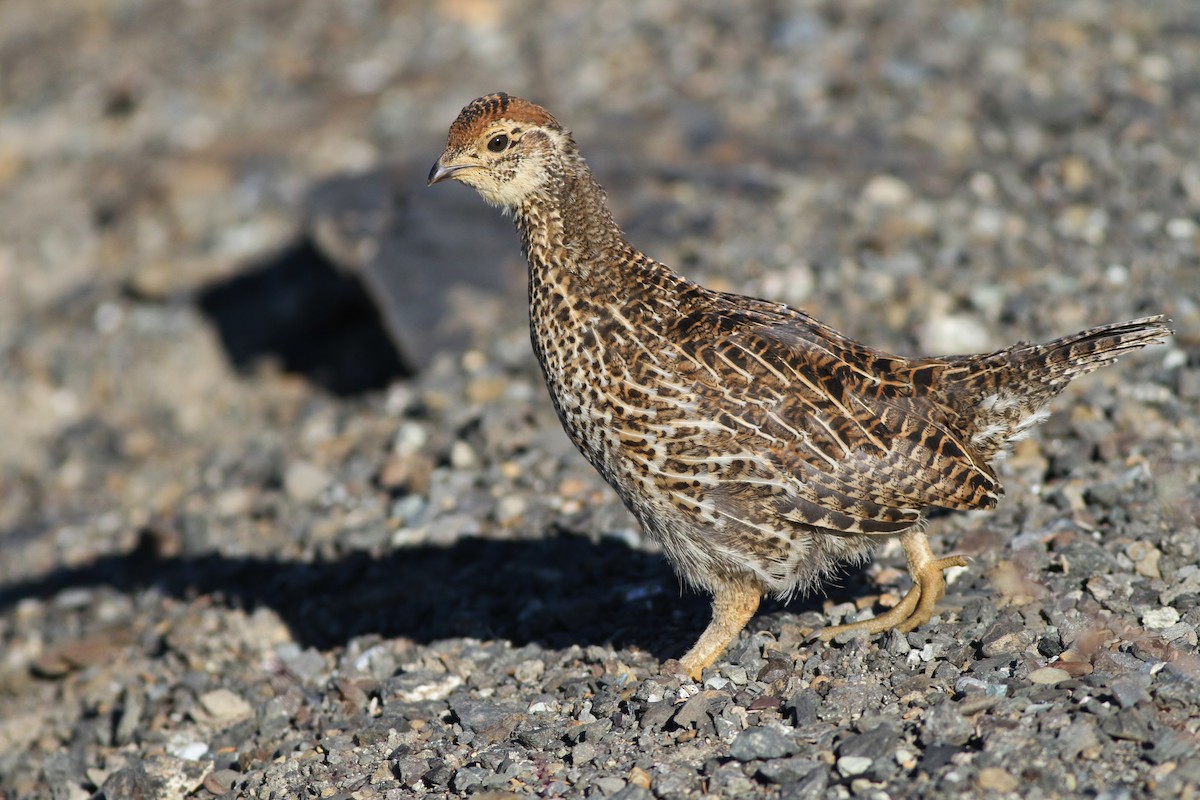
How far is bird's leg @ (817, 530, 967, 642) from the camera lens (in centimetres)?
567

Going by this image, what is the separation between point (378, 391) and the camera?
9875 mm

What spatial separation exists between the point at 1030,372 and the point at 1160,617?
3.71 feet

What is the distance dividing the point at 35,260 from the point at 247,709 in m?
6.98

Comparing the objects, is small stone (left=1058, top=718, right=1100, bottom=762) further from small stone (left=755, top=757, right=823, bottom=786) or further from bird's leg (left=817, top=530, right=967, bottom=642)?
bird's leg (left=817, top=530, right=967, bottom=642)

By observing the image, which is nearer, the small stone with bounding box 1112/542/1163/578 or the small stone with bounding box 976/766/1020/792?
the small stone with bounding box 976/766/1020/792

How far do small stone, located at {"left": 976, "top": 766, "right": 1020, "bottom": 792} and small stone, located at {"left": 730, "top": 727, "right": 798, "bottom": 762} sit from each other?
2.30 ft

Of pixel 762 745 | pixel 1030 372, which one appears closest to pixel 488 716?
pixel 762 745

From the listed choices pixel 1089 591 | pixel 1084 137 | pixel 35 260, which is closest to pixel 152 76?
pixel 35 260

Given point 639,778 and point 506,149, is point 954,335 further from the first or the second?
point 639,778

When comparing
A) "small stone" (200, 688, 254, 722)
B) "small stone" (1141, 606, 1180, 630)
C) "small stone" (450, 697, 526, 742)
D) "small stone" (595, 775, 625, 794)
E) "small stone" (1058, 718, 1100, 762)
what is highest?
"small stone" (1141, 606, 1180, 630)

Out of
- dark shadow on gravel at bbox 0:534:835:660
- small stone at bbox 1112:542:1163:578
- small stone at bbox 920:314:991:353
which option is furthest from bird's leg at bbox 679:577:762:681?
small stone at bbox 920:314:991:353

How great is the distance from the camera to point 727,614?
18.6ft

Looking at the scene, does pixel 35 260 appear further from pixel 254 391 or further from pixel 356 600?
pixel 356 600

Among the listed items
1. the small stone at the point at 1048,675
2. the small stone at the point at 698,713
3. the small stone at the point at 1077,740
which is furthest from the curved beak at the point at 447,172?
the small stone at the point at 1077,740
